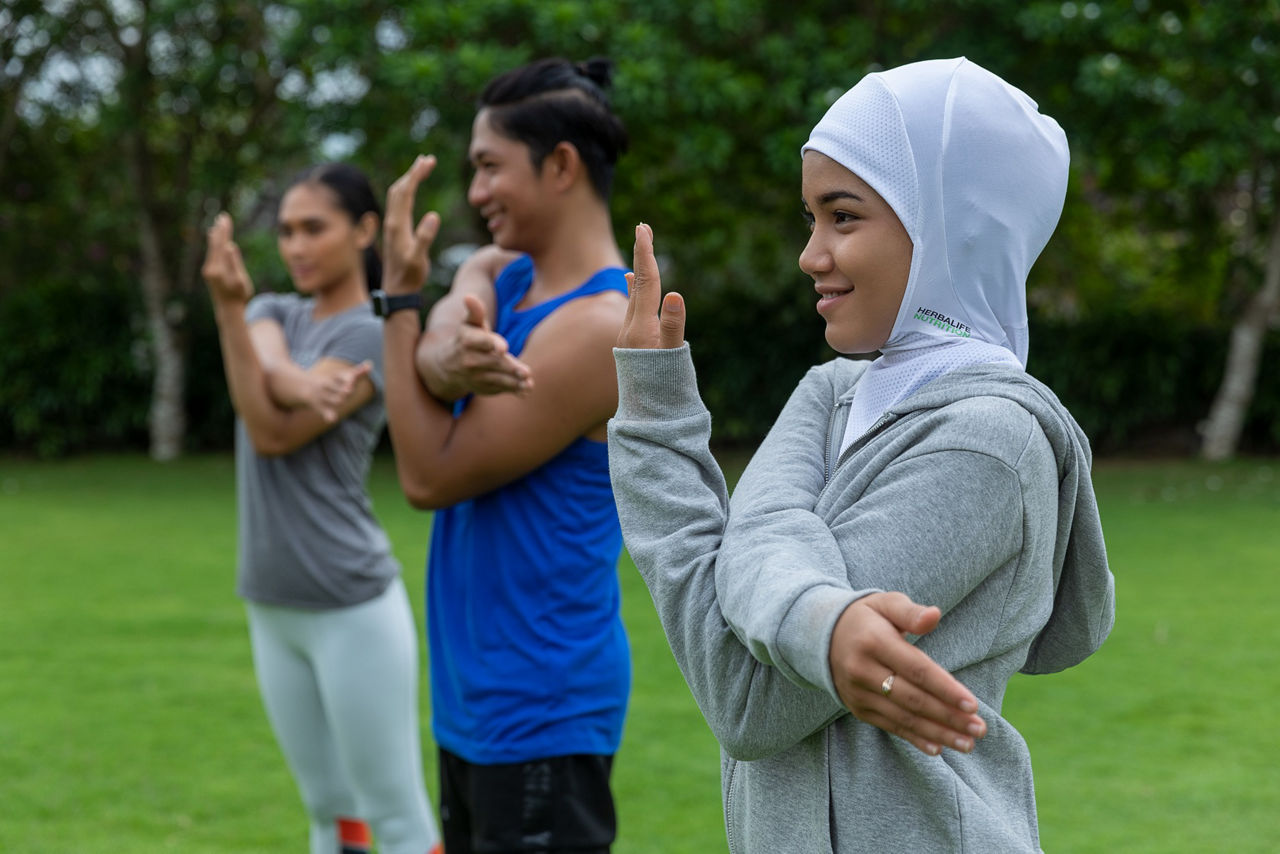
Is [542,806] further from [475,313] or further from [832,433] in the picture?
[832,433]

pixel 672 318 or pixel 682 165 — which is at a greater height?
pixel 682 165

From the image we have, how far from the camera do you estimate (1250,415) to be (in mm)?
14109

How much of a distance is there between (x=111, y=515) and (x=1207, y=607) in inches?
335

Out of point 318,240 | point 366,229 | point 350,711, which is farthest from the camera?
point 366,229

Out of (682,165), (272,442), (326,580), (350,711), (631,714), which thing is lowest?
(631,714)

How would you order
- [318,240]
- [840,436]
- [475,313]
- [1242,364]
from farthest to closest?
1. [1242,364]
2. [318,240]
3. [475,313]
4. [840,436]

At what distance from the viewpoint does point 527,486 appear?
2.68 metres

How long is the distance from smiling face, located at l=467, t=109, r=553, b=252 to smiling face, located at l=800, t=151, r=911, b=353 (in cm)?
122

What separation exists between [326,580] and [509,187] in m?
1.27

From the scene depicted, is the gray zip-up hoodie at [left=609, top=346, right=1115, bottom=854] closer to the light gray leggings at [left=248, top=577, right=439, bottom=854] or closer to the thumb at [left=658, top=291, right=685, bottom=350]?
the thumb at [left=658, top=291, right=685, bottom=350]

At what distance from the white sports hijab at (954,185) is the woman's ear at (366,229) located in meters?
2.52

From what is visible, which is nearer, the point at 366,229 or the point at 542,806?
the point at 542,806

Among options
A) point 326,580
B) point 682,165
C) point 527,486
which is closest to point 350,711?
point 326,580

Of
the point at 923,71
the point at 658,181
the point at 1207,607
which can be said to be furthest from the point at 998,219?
the point at 658,181
